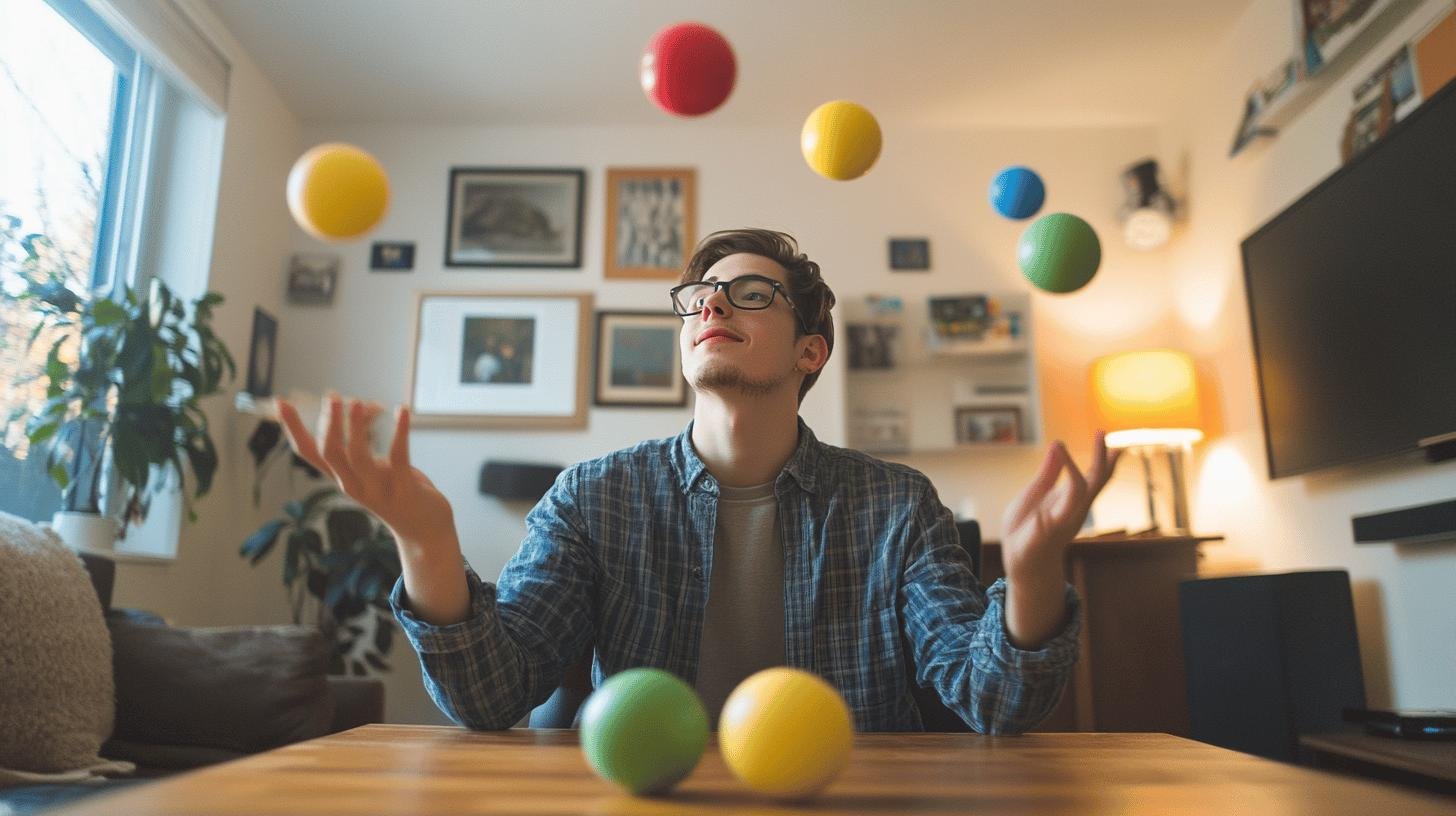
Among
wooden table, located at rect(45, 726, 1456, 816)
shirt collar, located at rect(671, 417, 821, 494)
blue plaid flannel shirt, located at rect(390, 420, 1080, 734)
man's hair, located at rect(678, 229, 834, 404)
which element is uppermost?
man's hair, located at rect(678, 229, 834, 404)

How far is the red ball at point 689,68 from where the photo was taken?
152 cm

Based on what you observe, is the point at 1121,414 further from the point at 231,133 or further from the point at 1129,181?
the point at 231,133

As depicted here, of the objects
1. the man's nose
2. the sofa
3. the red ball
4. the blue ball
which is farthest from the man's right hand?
the sofa

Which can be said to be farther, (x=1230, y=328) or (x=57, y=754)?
(x=1230, y=328)

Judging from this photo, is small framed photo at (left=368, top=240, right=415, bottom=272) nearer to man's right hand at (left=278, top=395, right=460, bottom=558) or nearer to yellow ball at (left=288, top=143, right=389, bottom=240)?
yellow ball at (left=288, top=143, right=389, bottom=240)

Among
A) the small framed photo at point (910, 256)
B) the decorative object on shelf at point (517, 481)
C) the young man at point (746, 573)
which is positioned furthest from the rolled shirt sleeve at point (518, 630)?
the small framed photo at point (910, 256)

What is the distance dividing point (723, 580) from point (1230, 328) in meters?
2.79

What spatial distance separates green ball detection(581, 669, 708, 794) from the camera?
635 millimetres

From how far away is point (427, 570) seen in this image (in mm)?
992

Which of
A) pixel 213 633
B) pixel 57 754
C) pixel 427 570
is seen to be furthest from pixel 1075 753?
pixel 213 633

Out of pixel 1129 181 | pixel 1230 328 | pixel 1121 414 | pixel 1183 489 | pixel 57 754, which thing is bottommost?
pixel 57 754

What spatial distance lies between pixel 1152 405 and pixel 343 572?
9.44 feet

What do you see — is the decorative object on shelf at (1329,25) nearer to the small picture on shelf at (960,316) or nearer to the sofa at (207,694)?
the small picture on shelf at (960,316)

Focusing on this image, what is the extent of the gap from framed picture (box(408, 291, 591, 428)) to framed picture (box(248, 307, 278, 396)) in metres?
0.55
